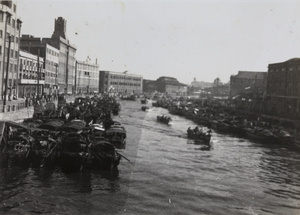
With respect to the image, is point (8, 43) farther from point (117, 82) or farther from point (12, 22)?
point (117, 82)

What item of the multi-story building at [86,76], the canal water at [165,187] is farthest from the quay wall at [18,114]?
the multi-story building at [86,76]

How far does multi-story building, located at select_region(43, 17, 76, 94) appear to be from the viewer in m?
102

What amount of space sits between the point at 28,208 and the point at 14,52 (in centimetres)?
4869

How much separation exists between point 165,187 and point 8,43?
4028 centimetres

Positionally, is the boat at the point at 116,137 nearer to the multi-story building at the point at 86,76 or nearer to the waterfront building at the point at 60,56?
the waterfront building at the point at 60,56

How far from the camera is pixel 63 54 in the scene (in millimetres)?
109688

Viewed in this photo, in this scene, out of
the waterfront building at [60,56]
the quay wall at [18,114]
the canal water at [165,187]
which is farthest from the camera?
the waterfront building at [60,56]

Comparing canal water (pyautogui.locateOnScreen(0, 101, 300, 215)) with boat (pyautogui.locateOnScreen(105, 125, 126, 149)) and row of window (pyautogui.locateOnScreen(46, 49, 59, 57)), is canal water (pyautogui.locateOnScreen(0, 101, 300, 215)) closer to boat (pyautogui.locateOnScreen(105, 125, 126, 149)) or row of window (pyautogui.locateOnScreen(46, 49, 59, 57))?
boat (pyautogui.locateOnScreen(105, 125, 126, 149))

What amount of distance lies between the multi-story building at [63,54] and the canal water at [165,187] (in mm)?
74570

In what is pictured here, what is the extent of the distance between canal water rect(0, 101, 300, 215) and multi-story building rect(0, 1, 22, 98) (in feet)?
104

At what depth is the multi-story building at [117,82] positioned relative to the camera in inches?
6900

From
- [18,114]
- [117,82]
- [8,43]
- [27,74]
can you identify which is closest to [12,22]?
[8,43]

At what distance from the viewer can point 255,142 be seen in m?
48.2

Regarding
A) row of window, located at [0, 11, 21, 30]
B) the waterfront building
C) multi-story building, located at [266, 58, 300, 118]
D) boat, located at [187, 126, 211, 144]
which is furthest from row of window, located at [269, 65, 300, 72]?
row of window, located at [0, 11, 21, 30]
